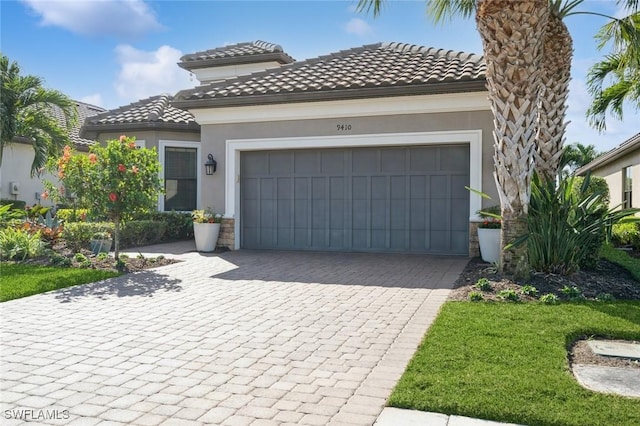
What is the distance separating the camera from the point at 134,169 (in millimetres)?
9828

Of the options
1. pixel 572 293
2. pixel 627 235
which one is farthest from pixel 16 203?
pixel 627 235

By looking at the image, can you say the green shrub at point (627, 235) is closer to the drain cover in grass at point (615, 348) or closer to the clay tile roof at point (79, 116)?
the drain cover in grass at point (615, 348)

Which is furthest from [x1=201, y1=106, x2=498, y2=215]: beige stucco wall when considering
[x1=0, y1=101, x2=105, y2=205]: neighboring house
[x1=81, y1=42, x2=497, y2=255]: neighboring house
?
[x1=0, y1=101, x2=105, y2=205]: neighboring house

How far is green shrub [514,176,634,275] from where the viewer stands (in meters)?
7.96

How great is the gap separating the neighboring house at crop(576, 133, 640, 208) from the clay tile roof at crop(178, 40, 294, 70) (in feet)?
39.6

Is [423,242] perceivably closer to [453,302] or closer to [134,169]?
[453,302]

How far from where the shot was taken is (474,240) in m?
11.0

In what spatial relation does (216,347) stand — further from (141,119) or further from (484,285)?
(141,119)

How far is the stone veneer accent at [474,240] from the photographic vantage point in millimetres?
10977

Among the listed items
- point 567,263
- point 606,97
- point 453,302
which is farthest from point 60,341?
point 606,97

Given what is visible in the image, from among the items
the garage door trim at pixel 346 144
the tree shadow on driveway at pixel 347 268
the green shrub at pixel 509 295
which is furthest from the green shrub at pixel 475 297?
the garage door trim at pixel 346 144

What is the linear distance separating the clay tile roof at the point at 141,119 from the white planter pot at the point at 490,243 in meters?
9.39

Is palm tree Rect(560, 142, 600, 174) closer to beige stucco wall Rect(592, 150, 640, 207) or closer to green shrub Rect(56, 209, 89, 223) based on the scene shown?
beige stucco wall Rect(592, 150, 640, 207)

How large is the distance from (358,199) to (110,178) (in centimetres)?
567
